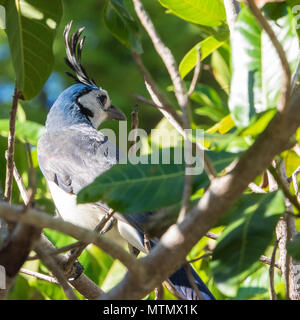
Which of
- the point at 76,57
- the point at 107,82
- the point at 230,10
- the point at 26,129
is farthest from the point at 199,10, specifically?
the point at 107,82

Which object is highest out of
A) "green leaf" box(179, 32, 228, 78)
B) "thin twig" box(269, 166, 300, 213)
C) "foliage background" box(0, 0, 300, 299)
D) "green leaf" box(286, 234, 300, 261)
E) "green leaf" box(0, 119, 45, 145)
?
"green leaf" box(179, 32, 228, 78)

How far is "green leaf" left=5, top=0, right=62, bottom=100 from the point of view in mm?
1156

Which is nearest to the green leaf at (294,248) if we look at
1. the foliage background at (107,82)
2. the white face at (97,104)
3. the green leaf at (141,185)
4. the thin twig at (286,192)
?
the thin twig at (286,192)

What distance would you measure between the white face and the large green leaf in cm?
168

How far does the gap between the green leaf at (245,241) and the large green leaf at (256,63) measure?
0.15m

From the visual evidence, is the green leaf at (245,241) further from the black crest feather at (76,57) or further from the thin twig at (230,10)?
the black crest feather at (76,57)

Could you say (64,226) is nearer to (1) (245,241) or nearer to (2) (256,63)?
(1) (245,241)

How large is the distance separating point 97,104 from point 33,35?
4.58 feet

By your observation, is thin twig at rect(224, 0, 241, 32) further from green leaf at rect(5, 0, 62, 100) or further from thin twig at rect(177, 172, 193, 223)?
Answer: thin twig at rect(177, 172, 193, 223)

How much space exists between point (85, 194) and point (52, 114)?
166 centimetres

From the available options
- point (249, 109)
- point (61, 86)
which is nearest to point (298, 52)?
point (249, 109)

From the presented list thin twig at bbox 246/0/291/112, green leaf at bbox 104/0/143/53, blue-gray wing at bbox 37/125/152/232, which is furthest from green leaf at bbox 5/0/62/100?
blue-gray wing at bbox 37/125/152/232

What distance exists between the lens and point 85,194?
841 millimetres
